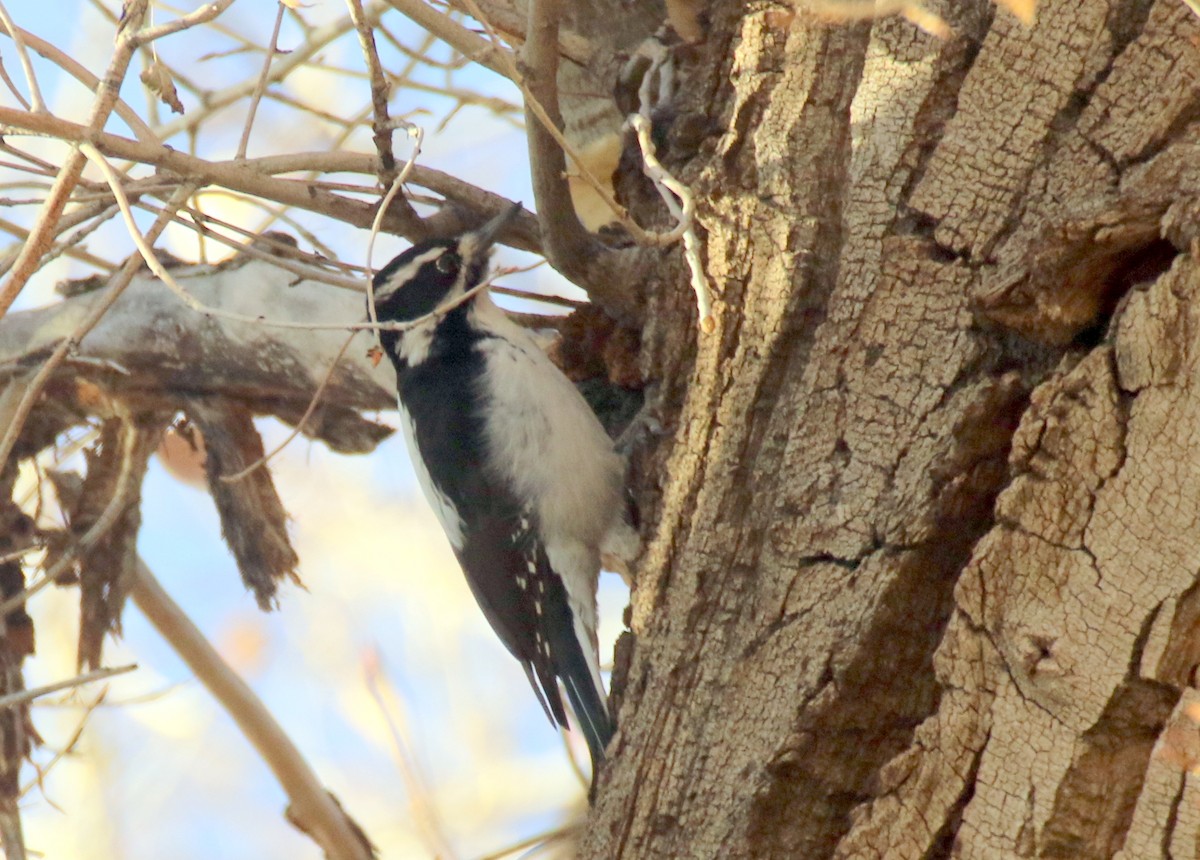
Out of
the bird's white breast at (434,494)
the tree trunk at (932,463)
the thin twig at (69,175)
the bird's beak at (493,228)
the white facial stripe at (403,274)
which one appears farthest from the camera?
the bird's white breast at (434,494)

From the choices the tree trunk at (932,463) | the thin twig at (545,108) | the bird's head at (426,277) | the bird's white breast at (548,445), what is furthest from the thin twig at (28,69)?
the bird's white breast at (548,445)

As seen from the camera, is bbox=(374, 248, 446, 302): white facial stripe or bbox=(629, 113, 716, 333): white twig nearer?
bbox=(629, 113, 716, 333): white twig

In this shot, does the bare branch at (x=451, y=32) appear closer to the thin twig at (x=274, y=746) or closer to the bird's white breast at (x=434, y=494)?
the bird's white breast at (x=434, y=494)

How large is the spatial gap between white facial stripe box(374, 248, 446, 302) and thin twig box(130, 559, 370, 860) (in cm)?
100

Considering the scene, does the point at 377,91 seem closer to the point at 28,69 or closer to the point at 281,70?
the point at 28,69

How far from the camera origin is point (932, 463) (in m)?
1.74

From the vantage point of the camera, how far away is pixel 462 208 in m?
2.91

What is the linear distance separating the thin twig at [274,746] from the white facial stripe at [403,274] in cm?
100

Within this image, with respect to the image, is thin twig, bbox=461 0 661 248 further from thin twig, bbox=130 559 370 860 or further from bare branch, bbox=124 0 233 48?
thin twig, bbox=130 559 370 860

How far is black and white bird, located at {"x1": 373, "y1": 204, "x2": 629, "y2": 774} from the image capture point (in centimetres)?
320

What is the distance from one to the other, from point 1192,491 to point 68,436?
301cm

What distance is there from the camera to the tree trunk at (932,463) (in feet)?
5.03

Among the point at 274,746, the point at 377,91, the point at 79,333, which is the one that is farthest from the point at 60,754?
the point at 377,91

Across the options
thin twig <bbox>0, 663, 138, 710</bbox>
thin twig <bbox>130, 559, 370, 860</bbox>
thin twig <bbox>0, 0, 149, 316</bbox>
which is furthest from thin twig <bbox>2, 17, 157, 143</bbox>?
thin twig <bbox>130, 559, 370, 860</bbox>
